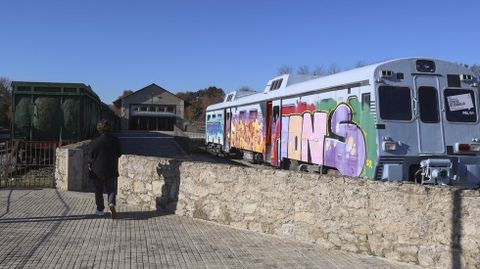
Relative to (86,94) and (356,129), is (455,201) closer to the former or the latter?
(356,129)

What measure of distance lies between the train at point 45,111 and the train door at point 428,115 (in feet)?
44.5

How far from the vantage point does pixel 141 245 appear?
7273 millimetres

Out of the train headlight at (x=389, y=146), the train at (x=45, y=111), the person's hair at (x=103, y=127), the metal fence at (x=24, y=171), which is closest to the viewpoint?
the person's hair at (x=103, y=127)

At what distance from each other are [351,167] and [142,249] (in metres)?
5.71

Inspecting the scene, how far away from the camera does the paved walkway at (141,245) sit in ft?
21.2

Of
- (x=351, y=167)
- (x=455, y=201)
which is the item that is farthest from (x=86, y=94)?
(x=455, y=201)

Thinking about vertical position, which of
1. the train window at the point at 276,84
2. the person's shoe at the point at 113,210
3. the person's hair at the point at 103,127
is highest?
the train window at the point at 276,84

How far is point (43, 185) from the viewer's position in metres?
13.2

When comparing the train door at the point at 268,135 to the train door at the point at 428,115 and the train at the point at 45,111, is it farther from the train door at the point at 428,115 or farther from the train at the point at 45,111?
the train door at the point at 428,115

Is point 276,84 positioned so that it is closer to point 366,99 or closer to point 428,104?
point 366,99

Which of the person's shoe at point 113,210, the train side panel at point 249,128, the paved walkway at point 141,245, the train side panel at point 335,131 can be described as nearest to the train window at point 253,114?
the train side panel at point 249,128

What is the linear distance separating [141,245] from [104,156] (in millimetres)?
2545

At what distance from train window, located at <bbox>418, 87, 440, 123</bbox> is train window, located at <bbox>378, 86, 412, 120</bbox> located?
0.95 feet

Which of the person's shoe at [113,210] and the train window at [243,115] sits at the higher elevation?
the train window at [243,115]
